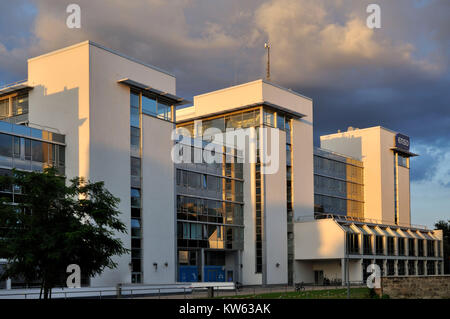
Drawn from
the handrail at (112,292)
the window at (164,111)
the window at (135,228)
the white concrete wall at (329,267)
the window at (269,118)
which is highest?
the window at (269,118)

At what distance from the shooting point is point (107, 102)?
2039 inches

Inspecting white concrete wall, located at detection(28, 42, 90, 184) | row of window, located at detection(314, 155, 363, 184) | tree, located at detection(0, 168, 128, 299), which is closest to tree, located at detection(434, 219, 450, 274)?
row of window, located at detection(314, 155, 363, 184)

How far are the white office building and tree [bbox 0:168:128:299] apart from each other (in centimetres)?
1698

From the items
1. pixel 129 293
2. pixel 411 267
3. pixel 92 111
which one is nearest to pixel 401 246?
pixel 411 267

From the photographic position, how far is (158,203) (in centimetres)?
5578

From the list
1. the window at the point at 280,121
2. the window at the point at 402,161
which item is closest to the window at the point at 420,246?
the window at the point at 402,161

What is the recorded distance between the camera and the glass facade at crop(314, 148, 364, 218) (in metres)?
81.5

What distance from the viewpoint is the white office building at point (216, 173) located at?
2008 inches

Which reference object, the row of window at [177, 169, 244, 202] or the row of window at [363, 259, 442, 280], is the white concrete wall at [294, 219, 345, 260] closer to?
the row of window at [363, 259, 442, 280]

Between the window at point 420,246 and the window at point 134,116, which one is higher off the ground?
the window at point 134,116

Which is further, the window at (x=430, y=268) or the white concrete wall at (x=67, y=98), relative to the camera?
the window at (x=430, y=268)

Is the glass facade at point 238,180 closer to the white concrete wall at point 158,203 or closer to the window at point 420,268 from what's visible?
the white concrete wall at point 158,203

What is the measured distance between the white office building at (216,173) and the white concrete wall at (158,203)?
0.10 meters
